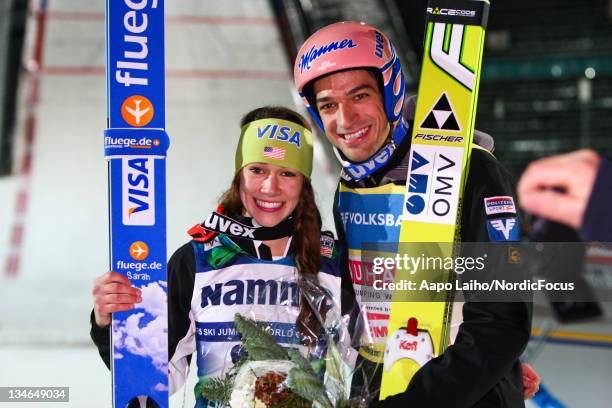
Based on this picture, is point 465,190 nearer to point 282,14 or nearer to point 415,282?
point 415,282

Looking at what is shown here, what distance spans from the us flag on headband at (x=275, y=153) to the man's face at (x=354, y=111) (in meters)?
0.14

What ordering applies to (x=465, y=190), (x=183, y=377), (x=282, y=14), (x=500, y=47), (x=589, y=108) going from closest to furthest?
(x=465, y=190) < (x=183, y=377) < (x=589, y=108) < (x=282, y=14) < (x=500, y=47)

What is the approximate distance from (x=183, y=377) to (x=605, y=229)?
3.92ft

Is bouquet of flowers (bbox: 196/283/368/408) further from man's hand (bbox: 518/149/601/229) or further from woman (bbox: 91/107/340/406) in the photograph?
man's hand (bbox: 518/149/601/229)

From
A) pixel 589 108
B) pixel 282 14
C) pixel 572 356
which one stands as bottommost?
pixel 572 356

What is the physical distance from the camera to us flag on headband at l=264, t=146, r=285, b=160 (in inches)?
89.0

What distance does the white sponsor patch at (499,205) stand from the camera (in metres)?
1.95

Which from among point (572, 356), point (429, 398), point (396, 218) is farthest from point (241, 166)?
point (572, 356)

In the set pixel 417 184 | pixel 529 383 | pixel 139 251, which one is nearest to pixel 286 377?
pixel 139 251

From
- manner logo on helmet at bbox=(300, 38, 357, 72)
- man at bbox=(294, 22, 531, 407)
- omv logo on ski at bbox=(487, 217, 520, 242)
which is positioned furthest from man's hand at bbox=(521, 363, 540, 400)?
manner logo on helmet at bbox=(300, 38, 357, 72)

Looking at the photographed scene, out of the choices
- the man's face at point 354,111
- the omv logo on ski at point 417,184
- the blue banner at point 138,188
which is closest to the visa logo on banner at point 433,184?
the omv logo on ski at point 417,184

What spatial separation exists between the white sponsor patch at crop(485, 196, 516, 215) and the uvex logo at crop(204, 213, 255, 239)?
0.67 meters

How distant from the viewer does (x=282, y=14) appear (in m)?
10.2

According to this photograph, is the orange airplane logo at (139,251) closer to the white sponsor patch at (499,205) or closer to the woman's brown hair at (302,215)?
the woman's brown hair at (302,215)
